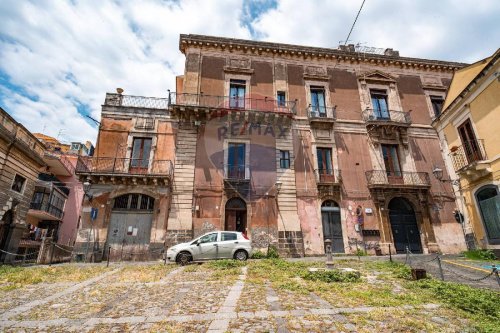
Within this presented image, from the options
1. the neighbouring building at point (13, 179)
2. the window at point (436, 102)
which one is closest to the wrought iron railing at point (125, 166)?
the neighbouring building at point (13, 179)

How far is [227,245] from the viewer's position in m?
11.2

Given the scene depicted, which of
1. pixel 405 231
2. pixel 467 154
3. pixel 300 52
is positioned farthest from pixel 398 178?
pixel 300 52

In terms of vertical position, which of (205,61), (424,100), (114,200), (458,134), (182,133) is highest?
(205,61)

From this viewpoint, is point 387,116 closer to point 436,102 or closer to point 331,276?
point 436,102

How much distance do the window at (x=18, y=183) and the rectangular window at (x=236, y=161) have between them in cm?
1123

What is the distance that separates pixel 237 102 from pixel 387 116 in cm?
1093

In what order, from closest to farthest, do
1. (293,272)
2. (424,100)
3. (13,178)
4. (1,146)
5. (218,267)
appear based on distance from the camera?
(293,272) < (218,267) < (1,146) < (13,178) < (424,100)

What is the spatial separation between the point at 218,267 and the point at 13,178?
12.0 m

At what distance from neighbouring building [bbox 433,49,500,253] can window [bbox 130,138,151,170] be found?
668 inches

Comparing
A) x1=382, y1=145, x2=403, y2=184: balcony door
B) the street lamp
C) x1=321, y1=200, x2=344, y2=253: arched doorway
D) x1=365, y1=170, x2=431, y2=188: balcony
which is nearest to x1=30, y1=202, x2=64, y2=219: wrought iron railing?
the street lamp

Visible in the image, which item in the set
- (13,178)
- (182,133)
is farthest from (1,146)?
(182,133)

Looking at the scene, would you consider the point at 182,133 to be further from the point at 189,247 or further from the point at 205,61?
the point at 189,247

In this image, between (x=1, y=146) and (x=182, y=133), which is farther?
(x=182, y=133)

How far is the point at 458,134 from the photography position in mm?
13055
